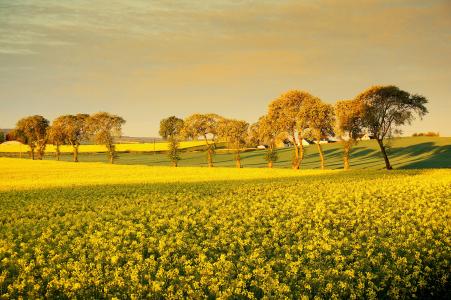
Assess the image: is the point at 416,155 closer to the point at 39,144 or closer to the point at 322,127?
the point at 322,127

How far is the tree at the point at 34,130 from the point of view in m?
126

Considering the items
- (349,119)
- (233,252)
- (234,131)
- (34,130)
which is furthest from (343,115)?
(34,130)

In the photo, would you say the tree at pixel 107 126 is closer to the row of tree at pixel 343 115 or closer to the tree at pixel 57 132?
the tree at pixel 57 132

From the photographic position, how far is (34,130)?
126m

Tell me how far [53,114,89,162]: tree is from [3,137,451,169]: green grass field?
19.0m

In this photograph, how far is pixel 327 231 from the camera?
17.6 m

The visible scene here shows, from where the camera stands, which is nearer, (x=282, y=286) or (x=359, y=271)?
(x=282, y=286)

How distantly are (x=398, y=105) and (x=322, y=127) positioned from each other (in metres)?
12.5

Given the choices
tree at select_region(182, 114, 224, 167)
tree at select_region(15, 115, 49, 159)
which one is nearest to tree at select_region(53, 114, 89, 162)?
tree at select_region(15, 115, 49, 159)

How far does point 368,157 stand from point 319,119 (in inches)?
1291

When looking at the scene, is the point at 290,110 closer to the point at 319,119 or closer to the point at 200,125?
the point at 319,119

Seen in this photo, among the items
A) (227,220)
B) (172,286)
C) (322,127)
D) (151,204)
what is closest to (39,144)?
(322,127)

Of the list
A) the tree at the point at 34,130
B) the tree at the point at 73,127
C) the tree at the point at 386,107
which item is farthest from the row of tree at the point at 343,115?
the tree at the point at 34,130

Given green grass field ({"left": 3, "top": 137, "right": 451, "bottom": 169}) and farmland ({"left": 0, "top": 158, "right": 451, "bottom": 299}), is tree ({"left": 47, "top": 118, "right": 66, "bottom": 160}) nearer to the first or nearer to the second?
green grass field ({"left": 3, "top": 137, "right": 451, "bottom": 169})
